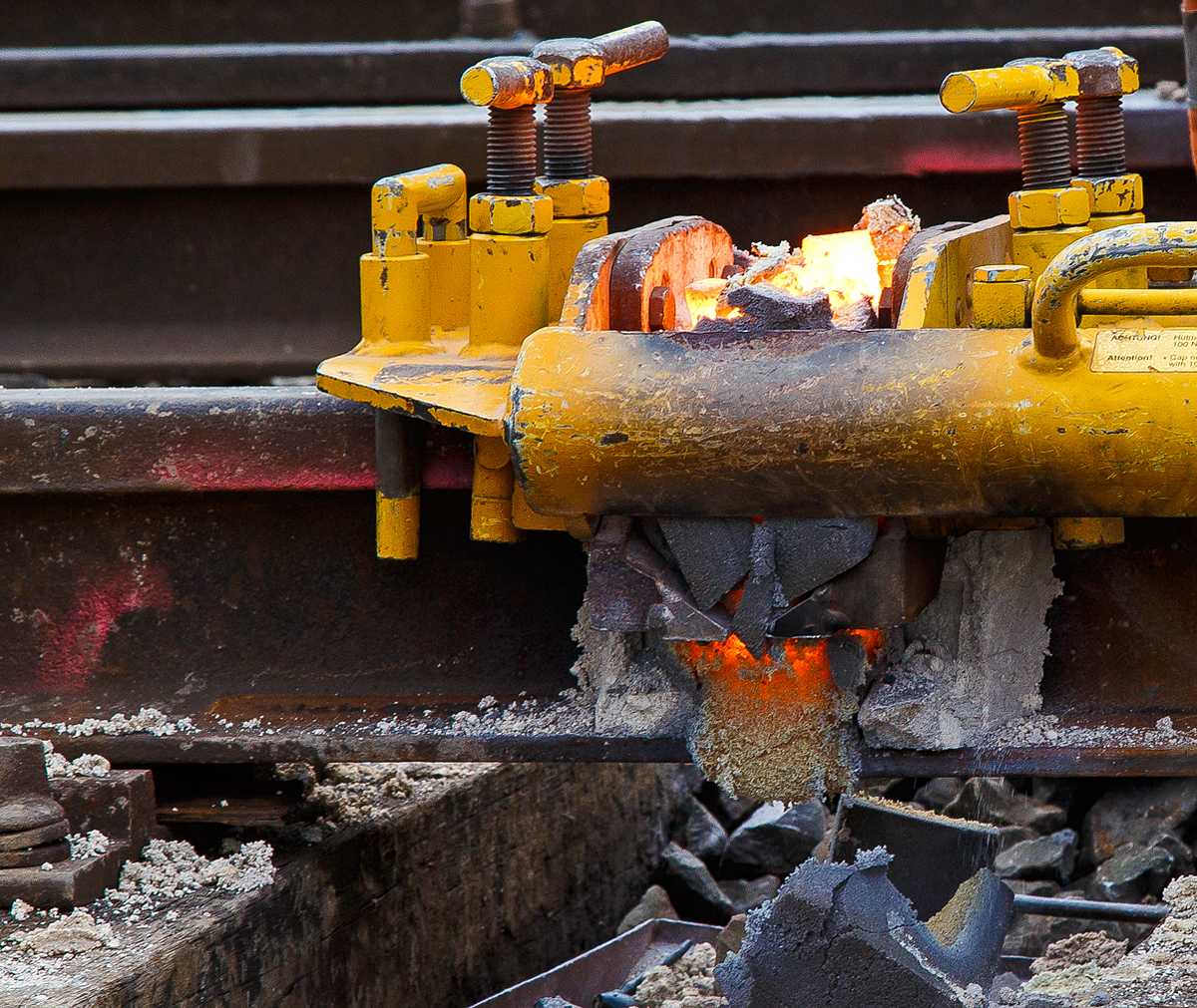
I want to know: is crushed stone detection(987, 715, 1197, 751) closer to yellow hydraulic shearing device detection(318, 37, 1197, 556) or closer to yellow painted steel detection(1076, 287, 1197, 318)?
yellow hydraulic shearing device detection(318, 37, 1197, 556)

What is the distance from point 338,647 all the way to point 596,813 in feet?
3.34

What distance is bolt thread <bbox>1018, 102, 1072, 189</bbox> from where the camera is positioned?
7.68 feet

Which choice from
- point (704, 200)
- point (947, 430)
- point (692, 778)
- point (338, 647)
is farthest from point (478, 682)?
point (704, 200)

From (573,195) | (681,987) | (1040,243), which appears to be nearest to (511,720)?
(681,987)

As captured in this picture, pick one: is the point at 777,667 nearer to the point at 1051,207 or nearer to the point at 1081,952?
the point at 1051,207

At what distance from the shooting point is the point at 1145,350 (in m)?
1.95

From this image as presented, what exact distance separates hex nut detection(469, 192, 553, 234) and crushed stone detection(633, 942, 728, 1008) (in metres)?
1.19

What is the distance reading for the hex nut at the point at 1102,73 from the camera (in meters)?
2.31

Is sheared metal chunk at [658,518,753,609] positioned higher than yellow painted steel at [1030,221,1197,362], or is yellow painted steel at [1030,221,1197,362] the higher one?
yellow painted steel at [1030,221,1197,362]

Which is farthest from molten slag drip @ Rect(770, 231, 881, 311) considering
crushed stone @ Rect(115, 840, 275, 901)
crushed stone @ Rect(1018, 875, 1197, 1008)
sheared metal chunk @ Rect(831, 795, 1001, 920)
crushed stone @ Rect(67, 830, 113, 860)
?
crushed stone @ Rect(67, 830, 113, 860)

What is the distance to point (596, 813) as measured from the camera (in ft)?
11.2

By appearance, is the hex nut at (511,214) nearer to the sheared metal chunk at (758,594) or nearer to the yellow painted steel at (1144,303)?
the sheared metal chunk at (758,594)

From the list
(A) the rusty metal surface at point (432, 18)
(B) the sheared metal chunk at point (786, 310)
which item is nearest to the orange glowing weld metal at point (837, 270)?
(B) the sheared metal chunk at point (786, 310)

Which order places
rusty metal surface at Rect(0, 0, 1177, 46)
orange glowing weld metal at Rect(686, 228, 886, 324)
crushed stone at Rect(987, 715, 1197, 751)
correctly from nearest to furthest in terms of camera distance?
crushed stone at Rect(987, 715, 1197, 751), orange glowing weld metal at Rect(686, 228, 886, 324), rusty metal surface at Rect(0, 0, 1177, 46)
